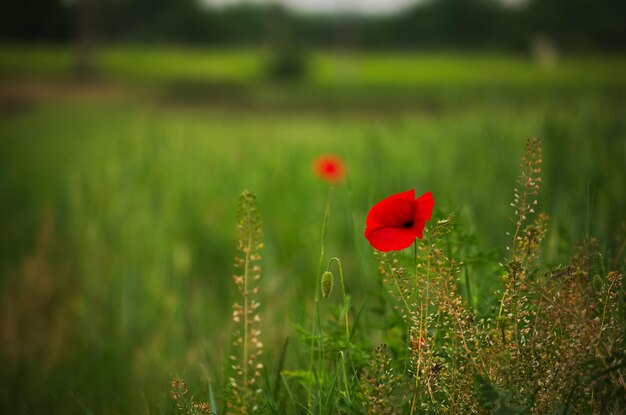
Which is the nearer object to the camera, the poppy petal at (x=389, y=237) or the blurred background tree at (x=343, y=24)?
the poppy petal at (x=389, y=237)

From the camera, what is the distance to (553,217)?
172 cm

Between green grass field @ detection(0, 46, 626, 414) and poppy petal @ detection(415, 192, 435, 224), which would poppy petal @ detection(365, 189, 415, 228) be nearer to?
poppy petal @ detection(415, 192, 435, 224)

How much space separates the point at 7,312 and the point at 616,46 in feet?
16.1

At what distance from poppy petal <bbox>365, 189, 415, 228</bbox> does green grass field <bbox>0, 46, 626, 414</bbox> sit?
18 cm

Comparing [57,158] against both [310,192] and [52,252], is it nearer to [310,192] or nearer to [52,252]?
[52,252]

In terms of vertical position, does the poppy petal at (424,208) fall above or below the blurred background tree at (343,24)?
below

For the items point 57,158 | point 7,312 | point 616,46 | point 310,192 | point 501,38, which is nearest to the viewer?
point 7,312

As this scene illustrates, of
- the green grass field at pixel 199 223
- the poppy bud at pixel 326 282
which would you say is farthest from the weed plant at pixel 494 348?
the green grass field at pixel 199 223

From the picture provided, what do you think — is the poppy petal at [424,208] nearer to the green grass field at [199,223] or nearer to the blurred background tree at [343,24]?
the green grass field at [199,223]

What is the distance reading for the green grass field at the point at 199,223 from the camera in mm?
1722

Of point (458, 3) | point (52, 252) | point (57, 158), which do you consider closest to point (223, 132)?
point (57, 158)

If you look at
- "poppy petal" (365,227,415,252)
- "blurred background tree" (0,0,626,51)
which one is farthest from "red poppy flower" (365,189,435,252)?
"blurred background tree" (0,0,626,51)

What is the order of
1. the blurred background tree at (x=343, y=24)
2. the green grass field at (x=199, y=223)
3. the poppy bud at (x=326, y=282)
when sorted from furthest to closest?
the blurred background tree at (x=343, y=24) < the green grass field at (x=199, y=223) < the poppy bud at (x=326, y=282)

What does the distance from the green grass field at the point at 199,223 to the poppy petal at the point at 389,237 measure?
0.69 ft
